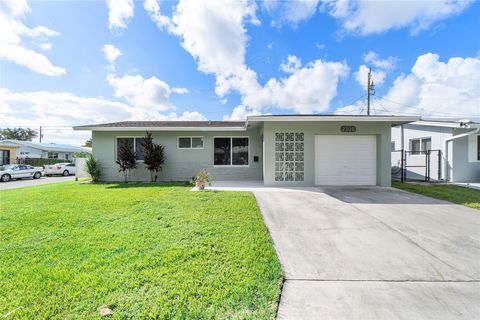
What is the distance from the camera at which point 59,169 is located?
18.8m

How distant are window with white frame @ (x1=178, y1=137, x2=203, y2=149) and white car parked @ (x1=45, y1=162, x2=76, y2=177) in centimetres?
1455

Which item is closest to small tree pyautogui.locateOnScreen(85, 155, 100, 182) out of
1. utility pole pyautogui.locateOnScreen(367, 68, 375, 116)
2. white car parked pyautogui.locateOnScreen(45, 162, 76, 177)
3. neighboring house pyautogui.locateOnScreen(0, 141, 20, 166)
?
white car parked pyautogui.locateOnScreen(45, 162, 76, 177)

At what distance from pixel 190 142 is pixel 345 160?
7.60m

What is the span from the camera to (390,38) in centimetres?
1067

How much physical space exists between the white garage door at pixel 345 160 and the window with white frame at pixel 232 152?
372 cm

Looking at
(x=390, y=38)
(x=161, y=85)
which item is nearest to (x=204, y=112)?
(x=161, y=85)

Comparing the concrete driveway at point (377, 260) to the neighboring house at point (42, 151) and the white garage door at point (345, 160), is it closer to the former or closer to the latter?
the white garage door at point (345, 160)

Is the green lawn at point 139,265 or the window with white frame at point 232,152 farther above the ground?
the window with white frame at point 232,152

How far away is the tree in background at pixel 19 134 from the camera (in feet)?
152

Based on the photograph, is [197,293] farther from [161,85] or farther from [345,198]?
[161,85]

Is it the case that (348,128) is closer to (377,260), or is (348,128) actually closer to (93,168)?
(377,260)

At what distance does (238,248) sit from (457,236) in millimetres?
4067

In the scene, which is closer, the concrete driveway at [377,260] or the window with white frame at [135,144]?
the concrete driveway at [377,260]

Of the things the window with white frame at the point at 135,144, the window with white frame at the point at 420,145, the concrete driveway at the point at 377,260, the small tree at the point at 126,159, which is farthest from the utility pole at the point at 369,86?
the small tree at the point at 126,159
